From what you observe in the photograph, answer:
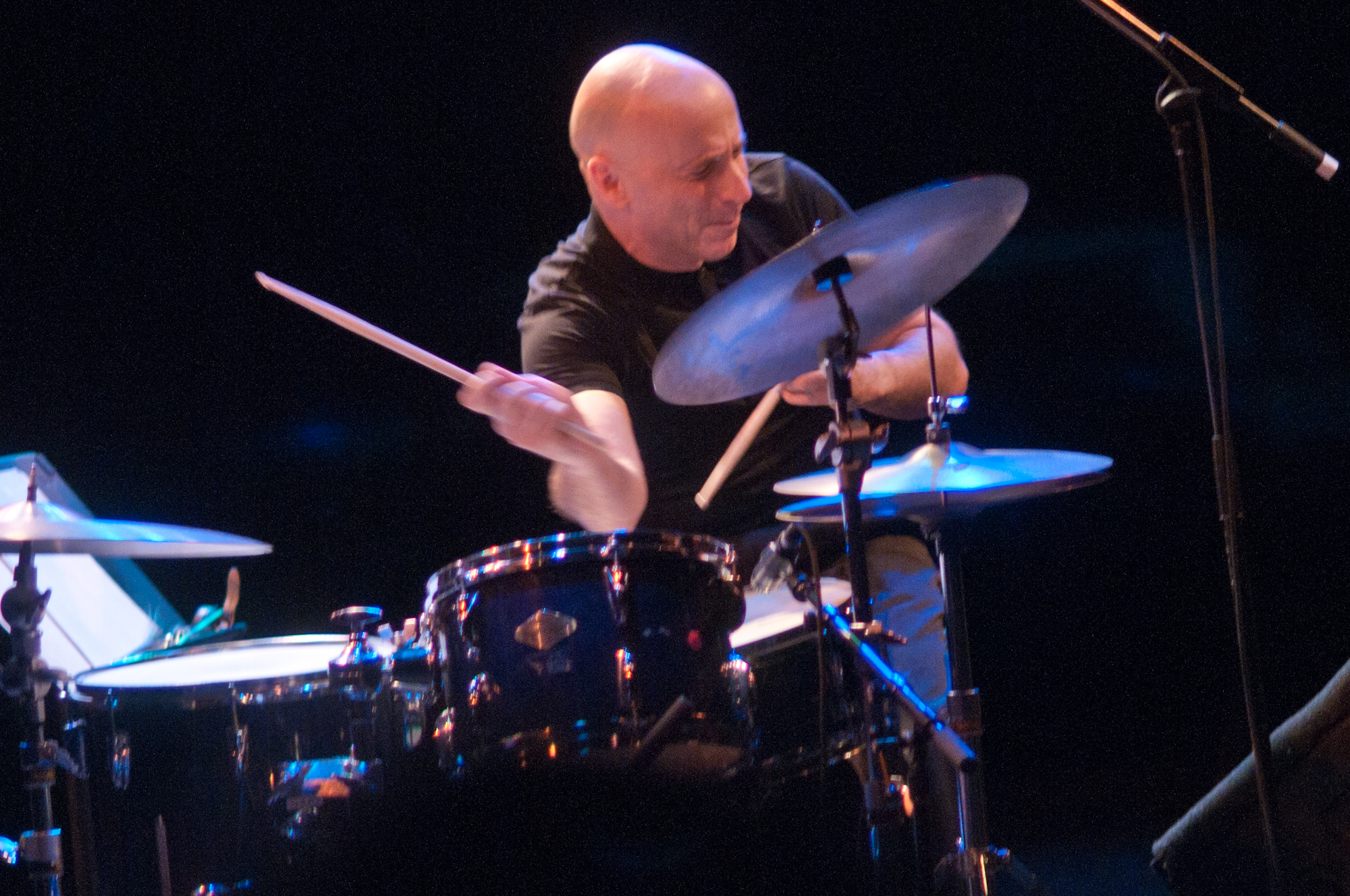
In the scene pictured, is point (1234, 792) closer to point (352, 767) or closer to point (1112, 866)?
point (1112, 866)

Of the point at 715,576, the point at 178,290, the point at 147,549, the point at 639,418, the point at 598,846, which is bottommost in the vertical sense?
→ the point at 598,846

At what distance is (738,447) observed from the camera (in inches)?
85.0

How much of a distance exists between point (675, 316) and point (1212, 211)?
3.41 ft

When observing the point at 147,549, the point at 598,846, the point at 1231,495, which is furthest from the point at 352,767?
the point at 1231,495

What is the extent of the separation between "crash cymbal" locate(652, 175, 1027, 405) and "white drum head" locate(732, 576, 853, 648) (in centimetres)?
36

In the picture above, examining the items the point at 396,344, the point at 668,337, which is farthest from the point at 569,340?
the point at 396,344

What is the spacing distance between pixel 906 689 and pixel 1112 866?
1.48 meters

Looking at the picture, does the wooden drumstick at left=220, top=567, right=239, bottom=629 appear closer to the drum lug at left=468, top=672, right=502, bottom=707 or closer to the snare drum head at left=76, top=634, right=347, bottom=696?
the snare drum head at left=76, top=634, right=347, bottom=696

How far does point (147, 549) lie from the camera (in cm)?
220

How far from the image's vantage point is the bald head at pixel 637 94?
2213mm

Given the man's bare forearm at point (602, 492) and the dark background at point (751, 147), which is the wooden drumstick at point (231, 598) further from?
the man's bare forearm at point (602, 492)

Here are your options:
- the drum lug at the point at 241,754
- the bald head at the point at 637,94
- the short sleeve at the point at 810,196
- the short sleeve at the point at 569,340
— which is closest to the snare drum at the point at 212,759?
the drum lug at the point at 241,754

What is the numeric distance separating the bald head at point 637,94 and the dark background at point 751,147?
2.16 feet

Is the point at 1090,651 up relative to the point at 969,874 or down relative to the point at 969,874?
up
